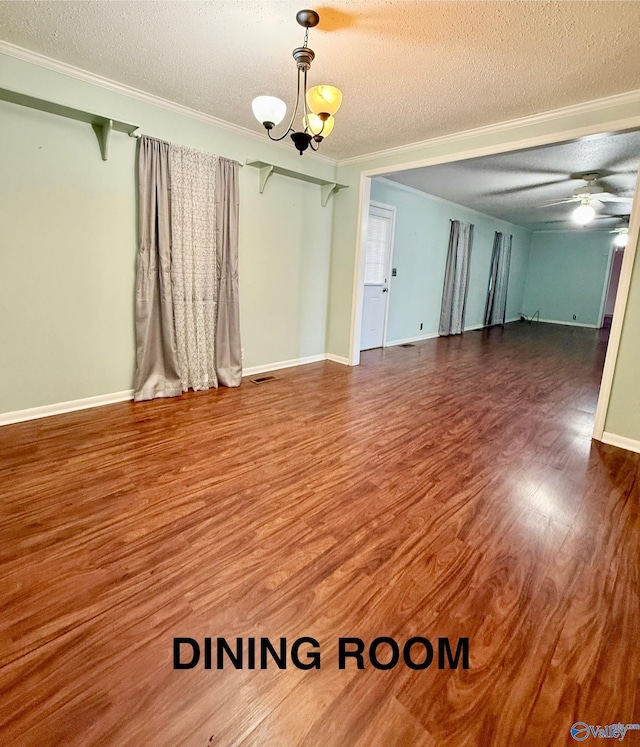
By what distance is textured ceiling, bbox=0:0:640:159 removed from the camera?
211 centimetres

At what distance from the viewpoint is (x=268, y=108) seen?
229 cm

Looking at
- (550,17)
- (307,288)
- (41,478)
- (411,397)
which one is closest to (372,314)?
(307,288)

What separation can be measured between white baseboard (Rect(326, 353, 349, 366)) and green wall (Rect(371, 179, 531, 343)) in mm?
1697

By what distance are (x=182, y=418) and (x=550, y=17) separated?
3460 mm

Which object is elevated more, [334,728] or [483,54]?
[483,54]

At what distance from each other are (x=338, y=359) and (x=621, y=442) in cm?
321

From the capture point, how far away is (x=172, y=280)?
11.8 feet

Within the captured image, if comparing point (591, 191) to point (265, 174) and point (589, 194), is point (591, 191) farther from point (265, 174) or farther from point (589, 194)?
point (265, 174)

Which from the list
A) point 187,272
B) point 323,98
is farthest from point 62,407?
point 323,98

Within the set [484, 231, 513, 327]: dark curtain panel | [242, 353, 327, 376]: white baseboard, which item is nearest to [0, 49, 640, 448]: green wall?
[242, 353, 327, 376]: white baseboard

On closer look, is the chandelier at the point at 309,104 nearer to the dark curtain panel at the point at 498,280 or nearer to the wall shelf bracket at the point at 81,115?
the wall shelf bracket at the point at 81,115

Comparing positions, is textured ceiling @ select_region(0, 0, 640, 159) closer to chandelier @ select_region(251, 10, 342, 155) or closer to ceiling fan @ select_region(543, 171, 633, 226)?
chandelier @ select_region(251, 10, 342, 155)

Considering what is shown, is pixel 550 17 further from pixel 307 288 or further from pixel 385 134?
pixel 307 288

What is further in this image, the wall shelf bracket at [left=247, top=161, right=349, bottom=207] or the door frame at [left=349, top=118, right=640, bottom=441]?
the wall shelf bracket at [left=247, top=161, right=349, bottom=207]
